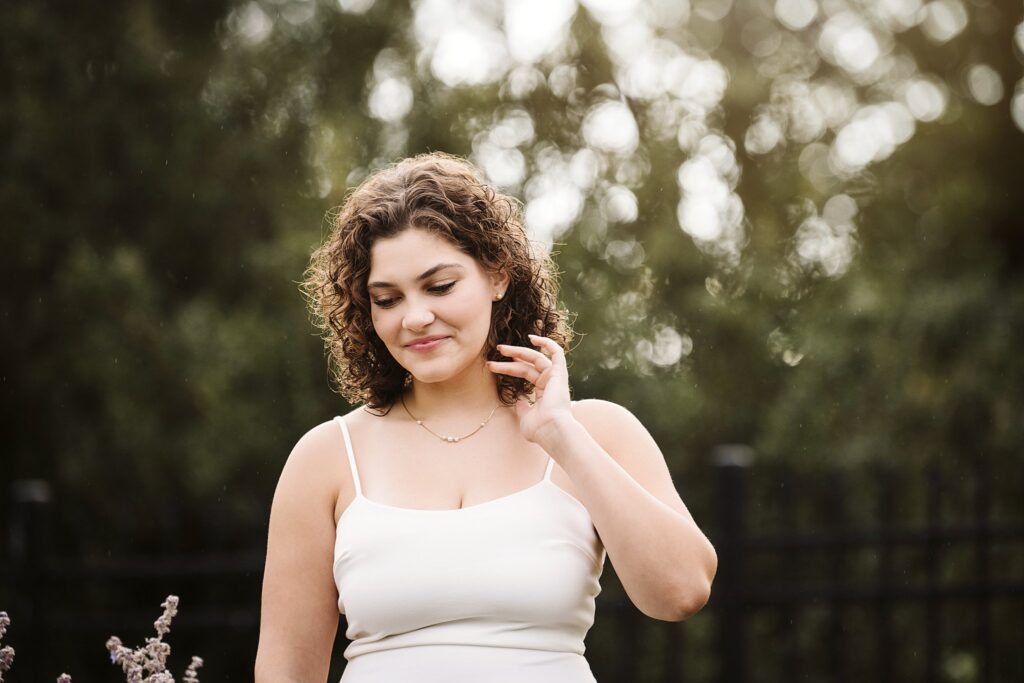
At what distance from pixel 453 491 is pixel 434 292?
0.40 m

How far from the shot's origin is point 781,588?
5.49 meters

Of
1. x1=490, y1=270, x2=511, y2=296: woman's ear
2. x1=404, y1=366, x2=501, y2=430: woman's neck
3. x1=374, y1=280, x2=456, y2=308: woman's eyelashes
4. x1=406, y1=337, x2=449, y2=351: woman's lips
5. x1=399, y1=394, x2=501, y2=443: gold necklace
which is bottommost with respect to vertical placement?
x1=399, y1=394, x2=501, y2=443: gold necklace

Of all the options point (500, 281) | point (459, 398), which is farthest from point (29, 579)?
point (500, 281)

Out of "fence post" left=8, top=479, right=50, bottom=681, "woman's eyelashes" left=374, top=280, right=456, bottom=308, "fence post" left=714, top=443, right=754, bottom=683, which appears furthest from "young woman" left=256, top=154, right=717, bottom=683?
"fence post" left=8, top=479, right=50, bottom=681

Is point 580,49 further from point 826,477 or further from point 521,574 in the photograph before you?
point 521,574

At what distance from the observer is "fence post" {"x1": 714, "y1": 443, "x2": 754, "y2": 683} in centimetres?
526

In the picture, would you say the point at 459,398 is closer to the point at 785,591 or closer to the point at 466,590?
the point at 466,590

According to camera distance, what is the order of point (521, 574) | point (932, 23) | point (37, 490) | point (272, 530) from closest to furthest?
1. point (521, 574)
2. point (272, 530)
3. point (37, 490)
4. point (932, 23)

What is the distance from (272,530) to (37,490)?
3.61 metres

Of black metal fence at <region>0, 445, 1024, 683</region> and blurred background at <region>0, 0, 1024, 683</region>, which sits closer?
black metal fence at <region>0, 445, 1024, 683</region>

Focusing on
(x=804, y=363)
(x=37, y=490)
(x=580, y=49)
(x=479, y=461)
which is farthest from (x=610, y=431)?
(x=580, y=49)

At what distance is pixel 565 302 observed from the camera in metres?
7.00

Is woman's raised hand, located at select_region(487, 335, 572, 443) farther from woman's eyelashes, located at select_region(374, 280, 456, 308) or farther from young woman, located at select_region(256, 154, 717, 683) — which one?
woman's eyelashes, located at select_region(374, 280, 456, 308)

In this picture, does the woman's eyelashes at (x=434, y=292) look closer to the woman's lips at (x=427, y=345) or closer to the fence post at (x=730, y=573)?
the woman's lips at (x=427, y=345)
